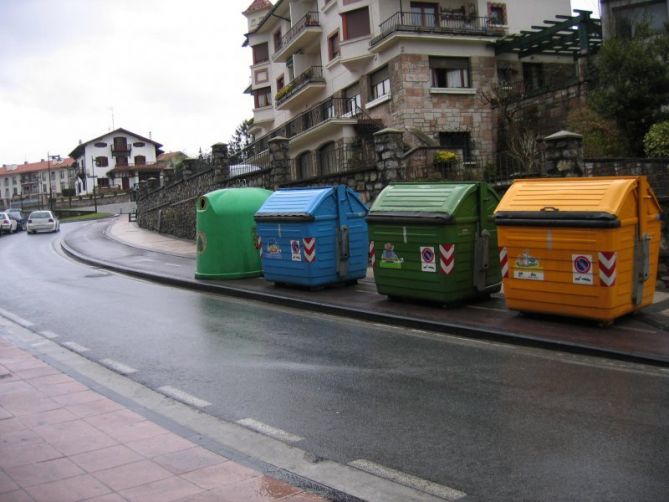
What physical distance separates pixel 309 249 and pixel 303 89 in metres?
24.7

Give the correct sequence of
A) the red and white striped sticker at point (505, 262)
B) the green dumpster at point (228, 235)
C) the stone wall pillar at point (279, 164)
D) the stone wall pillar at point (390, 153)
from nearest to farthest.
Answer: the red and white striped sticker at point (505, 262)
the green dumpster at point (228, 235)
the stone wall pillar at point (390, 153)
the stone wall pillar at point (279, 164)

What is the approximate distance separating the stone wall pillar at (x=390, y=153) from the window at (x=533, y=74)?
55.8ft

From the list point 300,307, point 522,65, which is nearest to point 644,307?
point 300,307

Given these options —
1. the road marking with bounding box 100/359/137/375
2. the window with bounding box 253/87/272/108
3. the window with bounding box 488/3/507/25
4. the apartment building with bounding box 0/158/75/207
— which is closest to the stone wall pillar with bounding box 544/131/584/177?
the road marking with bounding box 100/359/137/375

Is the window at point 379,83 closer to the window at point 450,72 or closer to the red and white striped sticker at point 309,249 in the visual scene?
the window at point 450,72

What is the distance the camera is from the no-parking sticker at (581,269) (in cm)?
762

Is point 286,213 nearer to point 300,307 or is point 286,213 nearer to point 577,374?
point 300,307

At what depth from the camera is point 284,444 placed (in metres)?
4.77

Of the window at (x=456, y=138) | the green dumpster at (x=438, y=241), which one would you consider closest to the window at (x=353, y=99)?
the window at (x=456, y=138)

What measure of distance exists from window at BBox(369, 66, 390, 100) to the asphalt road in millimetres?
20037

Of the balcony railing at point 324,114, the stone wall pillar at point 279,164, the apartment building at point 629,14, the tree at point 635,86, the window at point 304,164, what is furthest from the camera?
the window at point 304,164

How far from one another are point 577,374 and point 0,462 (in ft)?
16.3

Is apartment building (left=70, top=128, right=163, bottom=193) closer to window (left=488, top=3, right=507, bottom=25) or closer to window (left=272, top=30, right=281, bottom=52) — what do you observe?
window (left=272, top=30, right=281, bottom=52)

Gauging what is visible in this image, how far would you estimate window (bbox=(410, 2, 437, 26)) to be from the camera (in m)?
28.1
